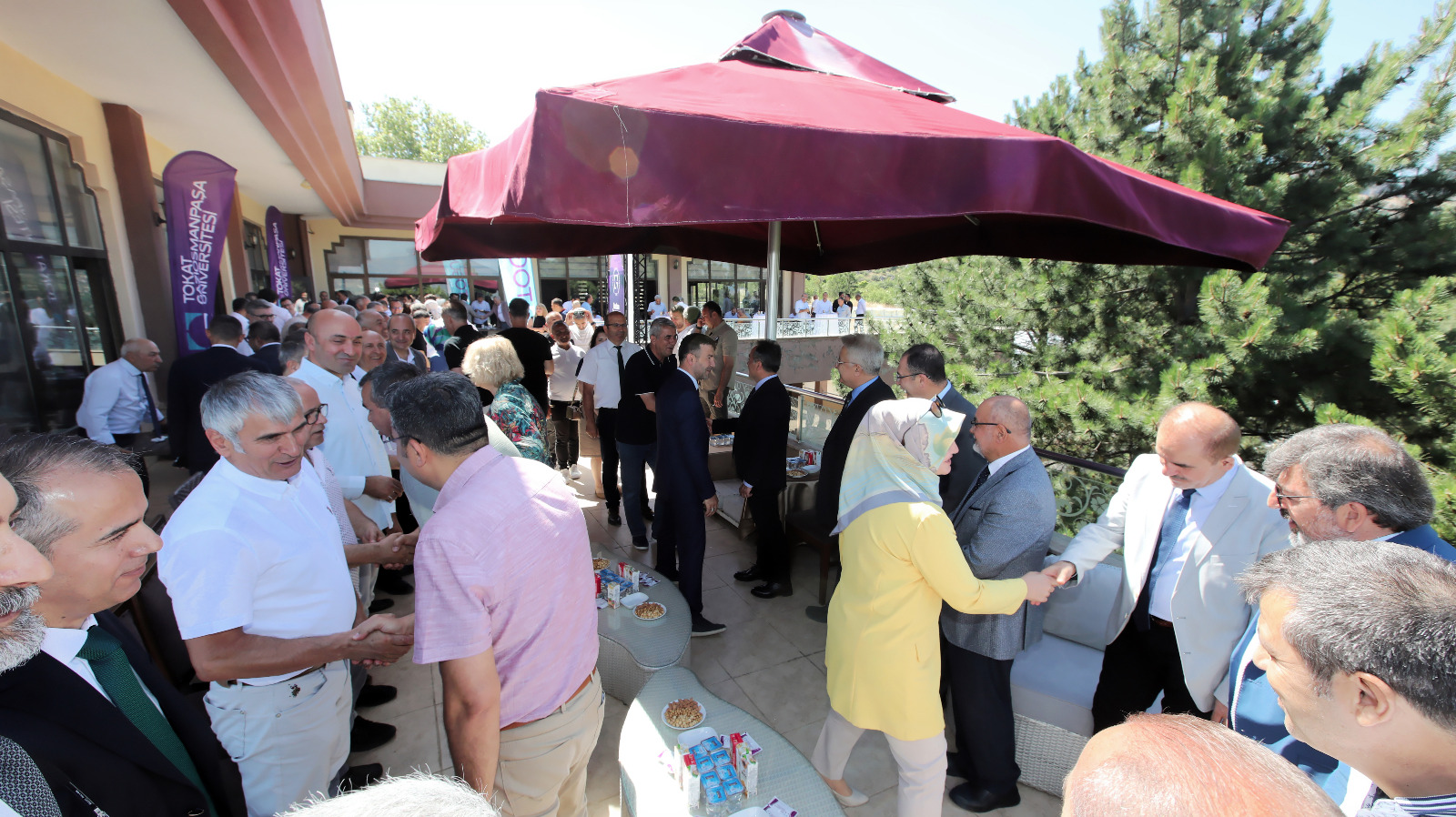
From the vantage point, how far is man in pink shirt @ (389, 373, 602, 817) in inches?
57.1

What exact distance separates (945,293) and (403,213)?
16.4 m

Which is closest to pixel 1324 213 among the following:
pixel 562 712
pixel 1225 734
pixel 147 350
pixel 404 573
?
pixel 1225 734

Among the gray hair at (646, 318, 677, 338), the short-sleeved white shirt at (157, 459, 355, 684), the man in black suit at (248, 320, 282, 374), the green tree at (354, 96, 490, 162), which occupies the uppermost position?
the green tree at (354, 96, 490, 162)

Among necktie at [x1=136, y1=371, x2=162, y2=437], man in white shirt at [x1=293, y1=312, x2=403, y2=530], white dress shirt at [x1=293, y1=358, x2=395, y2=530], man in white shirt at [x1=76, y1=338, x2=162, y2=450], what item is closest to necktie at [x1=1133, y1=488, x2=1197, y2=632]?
man in white shirt at [x1=293, y1=312, x2=403, y2=530]

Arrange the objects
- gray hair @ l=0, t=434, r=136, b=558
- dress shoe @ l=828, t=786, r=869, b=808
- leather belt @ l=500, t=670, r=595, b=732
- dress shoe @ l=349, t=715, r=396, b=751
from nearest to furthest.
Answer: gray hair @ l=0, t=434, r=136, b=558
leather belt @ l=500, t=670, r=595, b=732
dress shoe @ l=828, t=786, r=869, b=808
dress shoe @ l=349, t=715, r=396, b=751

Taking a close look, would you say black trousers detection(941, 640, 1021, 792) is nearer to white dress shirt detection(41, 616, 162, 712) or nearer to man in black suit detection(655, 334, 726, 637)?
man in black suit detection(655, 334, 726, 637)

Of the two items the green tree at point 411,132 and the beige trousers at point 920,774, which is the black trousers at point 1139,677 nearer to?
the beige trousers at point 920,774

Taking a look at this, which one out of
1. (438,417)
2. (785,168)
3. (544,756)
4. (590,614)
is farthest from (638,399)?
(785,168)

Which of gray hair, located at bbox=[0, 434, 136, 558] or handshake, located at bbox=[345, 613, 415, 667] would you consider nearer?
gray hair, located at bbox=[0, 434, 136, 558]

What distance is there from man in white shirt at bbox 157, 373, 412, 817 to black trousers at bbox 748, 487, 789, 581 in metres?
2.54

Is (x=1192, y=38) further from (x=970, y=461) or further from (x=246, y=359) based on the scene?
(x=246, y=359)

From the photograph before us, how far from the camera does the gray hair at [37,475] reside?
1104mm

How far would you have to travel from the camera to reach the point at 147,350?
5234 millimetres

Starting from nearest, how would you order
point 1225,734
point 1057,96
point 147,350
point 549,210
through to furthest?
point 1225,734, point 549,210, point 147,350, point 1057,96
